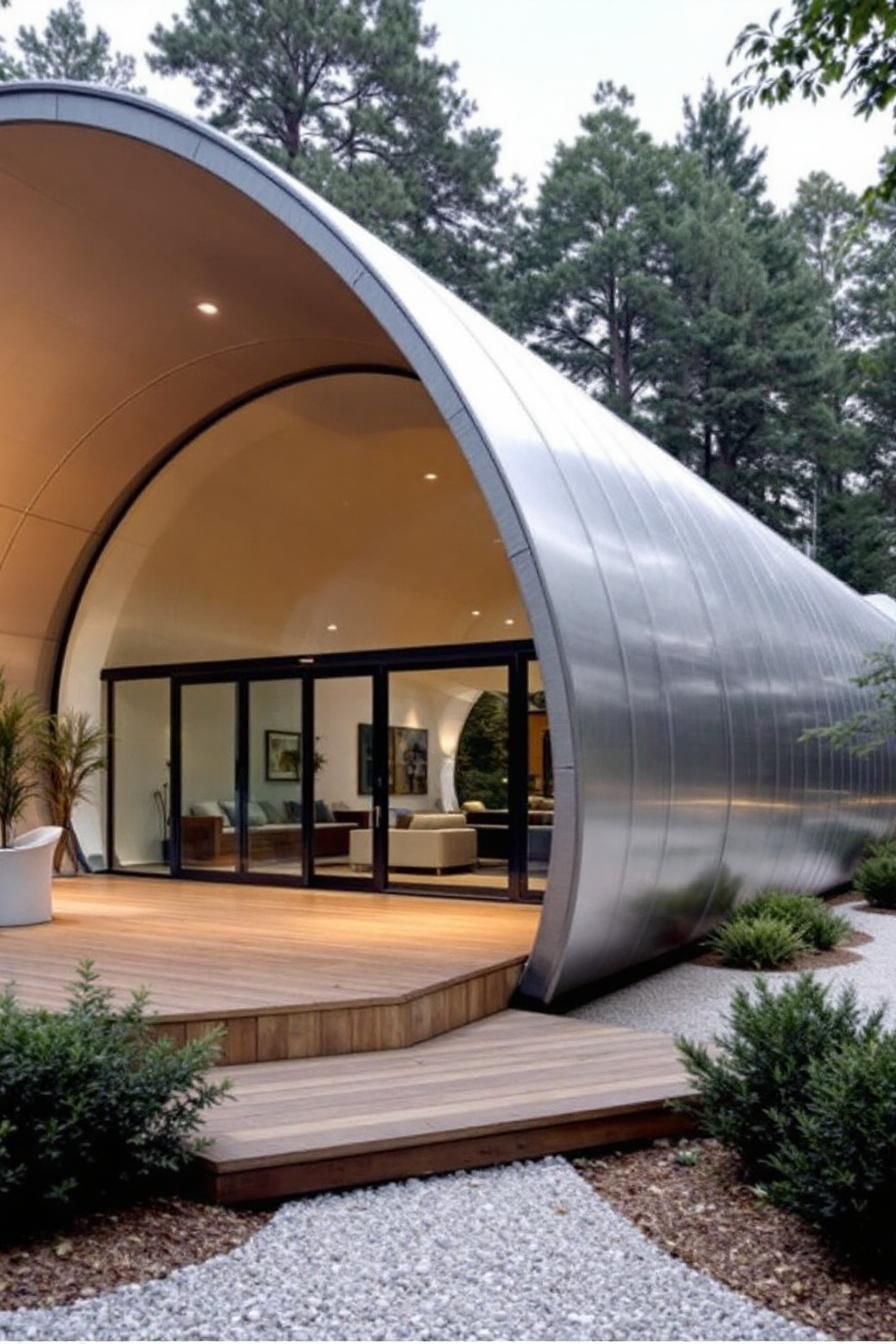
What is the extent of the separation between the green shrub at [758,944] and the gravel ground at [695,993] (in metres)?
0.11

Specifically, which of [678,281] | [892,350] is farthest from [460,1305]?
[678,281]

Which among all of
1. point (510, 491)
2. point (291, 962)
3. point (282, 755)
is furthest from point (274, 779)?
point (510, 491)

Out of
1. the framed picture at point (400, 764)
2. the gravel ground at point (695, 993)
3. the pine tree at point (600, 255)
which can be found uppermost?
the pine tree at point (600, 255)

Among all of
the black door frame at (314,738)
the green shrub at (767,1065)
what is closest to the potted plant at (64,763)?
the black door frame at (314,738)

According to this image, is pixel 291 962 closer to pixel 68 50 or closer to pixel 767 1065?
pixel 767 1065

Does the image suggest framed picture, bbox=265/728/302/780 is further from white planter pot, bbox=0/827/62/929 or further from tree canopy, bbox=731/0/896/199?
tree canopy, bbox=731/0/896/199

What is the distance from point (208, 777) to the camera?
442 inches

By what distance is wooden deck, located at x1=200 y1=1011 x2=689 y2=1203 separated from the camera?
3826mm

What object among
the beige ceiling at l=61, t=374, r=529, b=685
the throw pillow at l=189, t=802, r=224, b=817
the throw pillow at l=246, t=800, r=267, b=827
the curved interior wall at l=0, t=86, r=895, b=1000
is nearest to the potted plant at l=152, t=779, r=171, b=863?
the throw pillow at l=189, t=802, r=224, b=817

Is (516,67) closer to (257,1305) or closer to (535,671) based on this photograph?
(535,671)

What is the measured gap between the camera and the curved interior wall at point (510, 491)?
19.6 feet

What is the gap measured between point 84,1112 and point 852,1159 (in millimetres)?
2304

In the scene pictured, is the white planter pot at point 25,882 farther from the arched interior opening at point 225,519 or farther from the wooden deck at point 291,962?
the arched interior opening at point 225,519

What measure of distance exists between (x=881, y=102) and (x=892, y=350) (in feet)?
70.8
